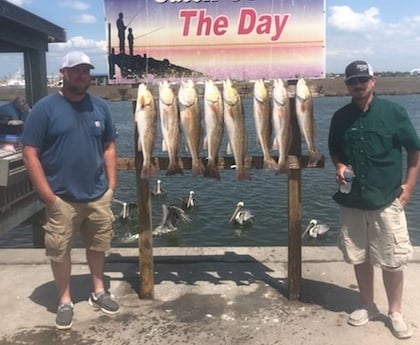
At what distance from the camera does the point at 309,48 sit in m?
4.22

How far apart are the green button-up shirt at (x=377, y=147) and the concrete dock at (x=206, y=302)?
1.05 meters

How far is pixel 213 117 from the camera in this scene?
4.04 m

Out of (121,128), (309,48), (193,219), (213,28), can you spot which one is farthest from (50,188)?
(121,128)

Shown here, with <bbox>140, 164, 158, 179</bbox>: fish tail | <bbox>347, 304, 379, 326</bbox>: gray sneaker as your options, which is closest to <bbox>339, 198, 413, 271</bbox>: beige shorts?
<bbox>347, 304, 379, 326</bbox>: gray sneaker

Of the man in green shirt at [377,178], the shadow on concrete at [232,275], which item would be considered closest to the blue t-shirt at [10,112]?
the shadow on concrete at [232,275]

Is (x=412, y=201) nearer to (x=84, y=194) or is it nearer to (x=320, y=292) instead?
(x=320, y=292)

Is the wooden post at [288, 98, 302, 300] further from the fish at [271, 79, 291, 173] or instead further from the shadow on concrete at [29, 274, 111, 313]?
the shadow on concrete at [29, 274, 111, 313]

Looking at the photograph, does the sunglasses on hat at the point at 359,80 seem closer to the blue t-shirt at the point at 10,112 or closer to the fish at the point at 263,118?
the fish at the point at 263,118

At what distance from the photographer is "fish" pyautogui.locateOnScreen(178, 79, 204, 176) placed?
13.2 ft

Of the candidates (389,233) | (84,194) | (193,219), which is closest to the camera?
(389,233)

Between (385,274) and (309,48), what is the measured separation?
6.28ft

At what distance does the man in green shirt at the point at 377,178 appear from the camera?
11.8ft

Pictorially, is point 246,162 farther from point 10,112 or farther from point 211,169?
point 10,112

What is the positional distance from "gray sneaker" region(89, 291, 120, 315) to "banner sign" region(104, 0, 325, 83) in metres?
1.86
